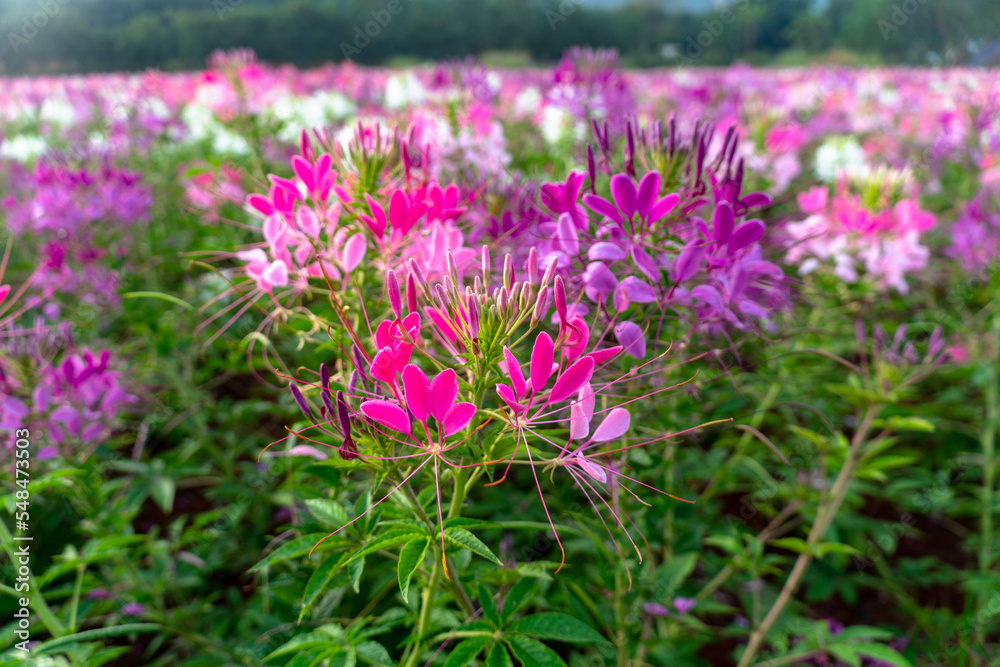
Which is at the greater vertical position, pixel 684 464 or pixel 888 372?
pixel 888 372

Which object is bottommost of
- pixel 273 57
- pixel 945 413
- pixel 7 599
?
→ pixel 945 413

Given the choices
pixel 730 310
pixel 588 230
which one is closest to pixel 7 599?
pixel 588 230

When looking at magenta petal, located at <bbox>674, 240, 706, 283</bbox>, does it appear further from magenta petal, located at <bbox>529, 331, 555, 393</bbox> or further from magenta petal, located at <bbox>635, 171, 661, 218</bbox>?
magenta petal, located at <bbox>529, 331, 555, 393</bbox>

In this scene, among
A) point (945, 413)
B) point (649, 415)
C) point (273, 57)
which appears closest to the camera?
point (649, 415)

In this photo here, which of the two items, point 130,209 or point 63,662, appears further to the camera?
point 130,209

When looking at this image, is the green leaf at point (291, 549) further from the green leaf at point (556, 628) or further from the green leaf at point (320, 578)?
the green leaf at point (556, 628)

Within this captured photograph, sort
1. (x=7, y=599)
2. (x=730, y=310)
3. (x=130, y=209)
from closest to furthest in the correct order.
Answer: (x=730, y=310), (x=7, y=599), (x=130, y=209)

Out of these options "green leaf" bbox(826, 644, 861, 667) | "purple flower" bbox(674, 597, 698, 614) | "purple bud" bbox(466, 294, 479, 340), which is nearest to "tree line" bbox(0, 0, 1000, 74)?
"purple flower" bbox(674, 597, 698, 614)

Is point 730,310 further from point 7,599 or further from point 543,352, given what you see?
point 7,599

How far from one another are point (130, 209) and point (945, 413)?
4560 millimetres

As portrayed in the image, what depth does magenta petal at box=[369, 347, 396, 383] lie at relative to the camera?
781 millimetres

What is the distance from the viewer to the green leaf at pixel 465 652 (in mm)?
915

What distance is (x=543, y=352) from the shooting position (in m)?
0.76

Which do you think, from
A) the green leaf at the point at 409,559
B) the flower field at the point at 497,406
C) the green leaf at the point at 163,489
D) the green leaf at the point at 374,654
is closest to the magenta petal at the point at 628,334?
the flower field at the point at 497,406
